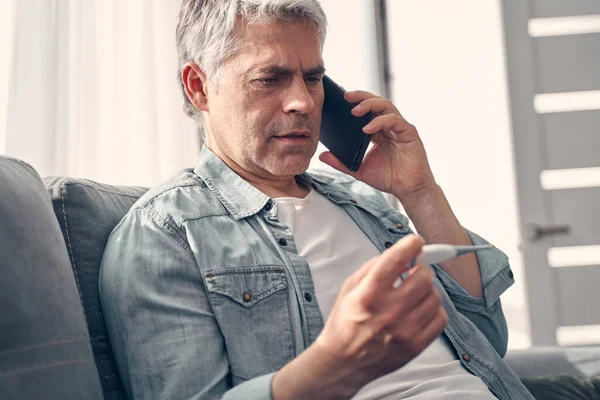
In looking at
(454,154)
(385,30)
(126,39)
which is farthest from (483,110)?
(126,39)

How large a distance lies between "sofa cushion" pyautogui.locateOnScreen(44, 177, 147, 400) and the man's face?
278 millimetres

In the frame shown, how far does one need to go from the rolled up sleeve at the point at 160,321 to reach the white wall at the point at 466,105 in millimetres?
1988

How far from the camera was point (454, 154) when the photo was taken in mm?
2809

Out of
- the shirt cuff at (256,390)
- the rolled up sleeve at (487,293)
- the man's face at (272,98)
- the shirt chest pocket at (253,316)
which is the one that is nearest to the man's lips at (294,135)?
the man's face at (272,98)

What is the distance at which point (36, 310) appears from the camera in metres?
0.78

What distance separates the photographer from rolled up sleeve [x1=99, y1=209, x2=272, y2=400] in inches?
35.1

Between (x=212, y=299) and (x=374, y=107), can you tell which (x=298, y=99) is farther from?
(x=212, y=299)

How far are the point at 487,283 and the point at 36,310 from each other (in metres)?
0.84

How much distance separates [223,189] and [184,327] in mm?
327

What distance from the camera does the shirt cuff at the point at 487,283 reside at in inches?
50.0

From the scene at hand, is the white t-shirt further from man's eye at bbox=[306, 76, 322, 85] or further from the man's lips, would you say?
man's eye at bbox=[306, 76, 322, 85]

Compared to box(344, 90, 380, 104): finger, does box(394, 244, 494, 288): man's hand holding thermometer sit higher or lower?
lower

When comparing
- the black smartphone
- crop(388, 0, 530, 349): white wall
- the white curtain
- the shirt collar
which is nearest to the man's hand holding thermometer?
the shirt collar

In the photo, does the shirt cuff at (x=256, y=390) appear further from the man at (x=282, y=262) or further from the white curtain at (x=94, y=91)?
the white curtain at (x=94, y=91)
